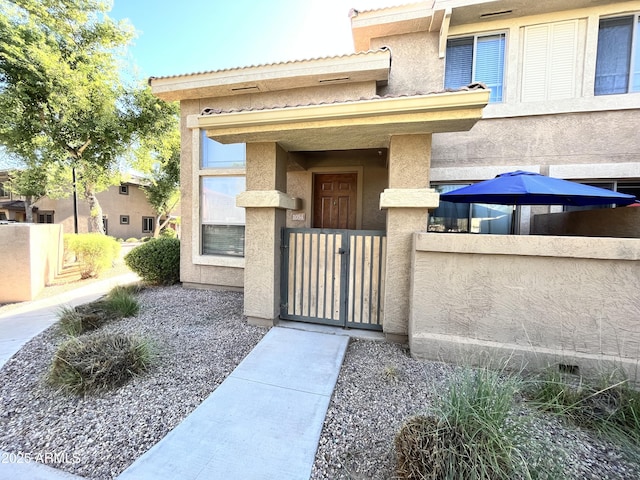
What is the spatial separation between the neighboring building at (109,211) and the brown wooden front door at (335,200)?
20628 mm

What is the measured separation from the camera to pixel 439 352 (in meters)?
3.70

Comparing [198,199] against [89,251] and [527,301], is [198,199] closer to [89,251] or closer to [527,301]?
[89,251]

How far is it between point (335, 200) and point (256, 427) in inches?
214

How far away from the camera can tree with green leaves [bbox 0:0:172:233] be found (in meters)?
9.45

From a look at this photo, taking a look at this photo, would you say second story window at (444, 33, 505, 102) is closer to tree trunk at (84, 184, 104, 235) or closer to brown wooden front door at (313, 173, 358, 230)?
brown wooden front door at (313, 173, 358, 230)

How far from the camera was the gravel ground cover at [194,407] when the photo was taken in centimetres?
219

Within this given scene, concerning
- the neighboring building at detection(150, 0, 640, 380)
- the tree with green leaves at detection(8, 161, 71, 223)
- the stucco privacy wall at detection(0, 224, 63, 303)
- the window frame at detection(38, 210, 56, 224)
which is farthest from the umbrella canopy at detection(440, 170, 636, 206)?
the window frame at detection(38, 210, 56, 224)

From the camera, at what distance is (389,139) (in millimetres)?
4293

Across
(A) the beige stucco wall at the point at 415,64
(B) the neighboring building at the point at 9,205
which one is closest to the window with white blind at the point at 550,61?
(A) the beige stucco wall at the point at 415,64

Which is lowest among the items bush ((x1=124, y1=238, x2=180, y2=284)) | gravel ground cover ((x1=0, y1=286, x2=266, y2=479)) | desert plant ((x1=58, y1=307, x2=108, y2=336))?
gravel ground cover ((x1=0, y1=286, x2=266, y2=479))

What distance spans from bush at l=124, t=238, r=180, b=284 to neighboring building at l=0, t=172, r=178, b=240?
17.4 meters

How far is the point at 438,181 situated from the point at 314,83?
12.0 feet

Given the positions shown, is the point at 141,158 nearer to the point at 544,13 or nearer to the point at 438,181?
the point at 438,181

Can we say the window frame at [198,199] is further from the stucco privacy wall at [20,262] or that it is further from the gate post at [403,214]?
the gate post at [403,214]
